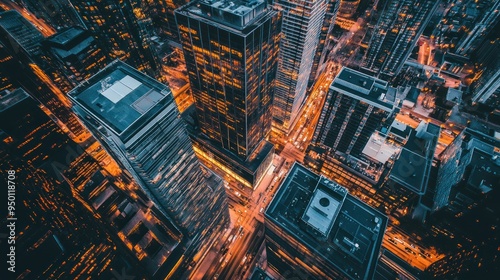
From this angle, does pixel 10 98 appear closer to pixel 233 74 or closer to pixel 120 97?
pixel 120 97

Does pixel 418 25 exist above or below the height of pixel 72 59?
above

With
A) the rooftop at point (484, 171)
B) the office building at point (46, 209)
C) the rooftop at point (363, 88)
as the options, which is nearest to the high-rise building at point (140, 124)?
the office building at point (46, 209)

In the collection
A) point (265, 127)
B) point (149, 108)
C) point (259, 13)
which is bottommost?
point (149, 108)

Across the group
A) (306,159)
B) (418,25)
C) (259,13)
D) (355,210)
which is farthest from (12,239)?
(418,25)

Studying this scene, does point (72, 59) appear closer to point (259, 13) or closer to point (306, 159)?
point (259, 13)

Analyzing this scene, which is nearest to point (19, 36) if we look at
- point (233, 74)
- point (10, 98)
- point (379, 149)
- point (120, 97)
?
point (10, 98)

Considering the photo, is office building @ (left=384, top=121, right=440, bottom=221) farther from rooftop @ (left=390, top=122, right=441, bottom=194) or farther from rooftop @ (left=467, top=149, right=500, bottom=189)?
rooftop @ (left=467, top=149, right=500, bottom=189)

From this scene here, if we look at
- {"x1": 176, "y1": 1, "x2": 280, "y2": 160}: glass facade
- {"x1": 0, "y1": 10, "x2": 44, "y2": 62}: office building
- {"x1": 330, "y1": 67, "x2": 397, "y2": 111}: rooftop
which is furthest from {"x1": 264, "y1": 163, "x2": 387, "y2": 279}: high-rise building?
{"x1": 0, "y1": 10, "x2": 44, "y2": 62}: office building

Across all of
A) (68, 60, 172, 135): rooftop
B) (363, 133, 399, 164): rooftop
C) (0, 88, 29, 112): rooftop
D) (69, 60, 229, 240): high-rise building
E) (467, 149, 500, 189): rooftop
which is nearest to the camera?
(68, 60, 172, 135): rooftop
